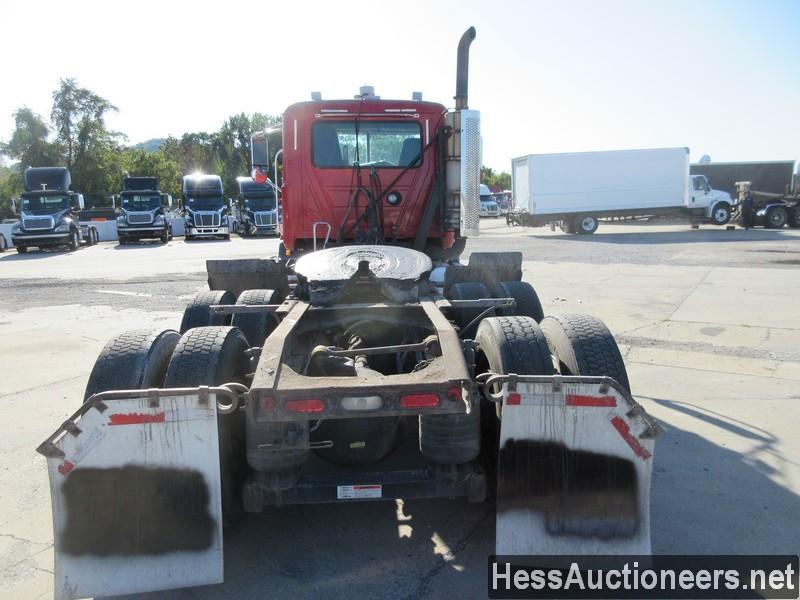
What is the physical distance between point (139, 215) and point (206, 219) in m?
3.10

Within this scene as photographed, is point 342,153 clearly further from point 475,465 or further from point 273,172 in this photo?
point 475,465

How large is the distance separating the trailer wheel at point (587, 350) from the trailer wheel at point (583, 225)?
87.4 ft

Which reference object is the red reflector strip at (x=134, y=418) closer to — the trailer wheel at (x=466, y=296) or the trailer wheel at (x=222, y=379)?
the trailer wheel at (x=222, y=379)

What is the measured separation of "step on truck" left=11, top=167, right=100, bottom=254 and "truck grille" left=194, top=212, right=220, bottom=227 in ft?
17.5

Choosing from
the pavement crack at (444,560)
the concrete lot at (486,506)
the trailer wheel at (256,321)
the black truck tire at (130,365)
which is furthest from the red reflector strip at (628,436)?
the trailer wheel at (256,321)

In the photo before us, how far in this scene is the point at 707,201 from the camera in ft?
101

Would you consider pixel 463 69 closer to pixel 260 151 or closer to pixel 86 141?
pixel 260 151

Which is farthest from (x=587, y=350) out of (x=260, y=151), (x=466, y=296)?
(x=260, y=151)

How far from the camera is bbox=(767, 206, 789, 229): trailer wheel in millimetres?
28641

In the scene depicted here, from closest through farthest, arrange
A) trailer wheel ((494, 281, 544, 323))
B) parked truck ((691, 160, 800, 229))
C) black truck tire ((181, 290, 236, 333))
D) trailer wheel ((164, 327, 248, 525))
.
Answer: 1. trailer wheel ((164, 327, 248, 525))
2. black truck tire ((181, 290, 236, 333))
3. trailer wheel ((494, 281, 544, 323))
4. parked truck ((691, 160, 800, 229))

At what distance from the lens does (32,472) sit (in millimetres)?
4340

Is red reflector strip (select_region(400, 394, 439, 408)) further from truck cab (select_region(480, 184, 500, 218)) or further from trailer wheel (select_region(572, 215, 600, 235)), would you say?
truck cab (select_region(480, 184, 500, 218))

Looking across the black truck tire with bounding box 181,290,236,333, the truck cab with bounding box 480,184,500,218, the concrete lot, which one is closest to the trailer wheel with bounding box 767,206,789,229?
the concrete lot

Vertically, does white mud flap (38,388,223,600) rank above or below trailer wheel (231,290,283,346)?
below
